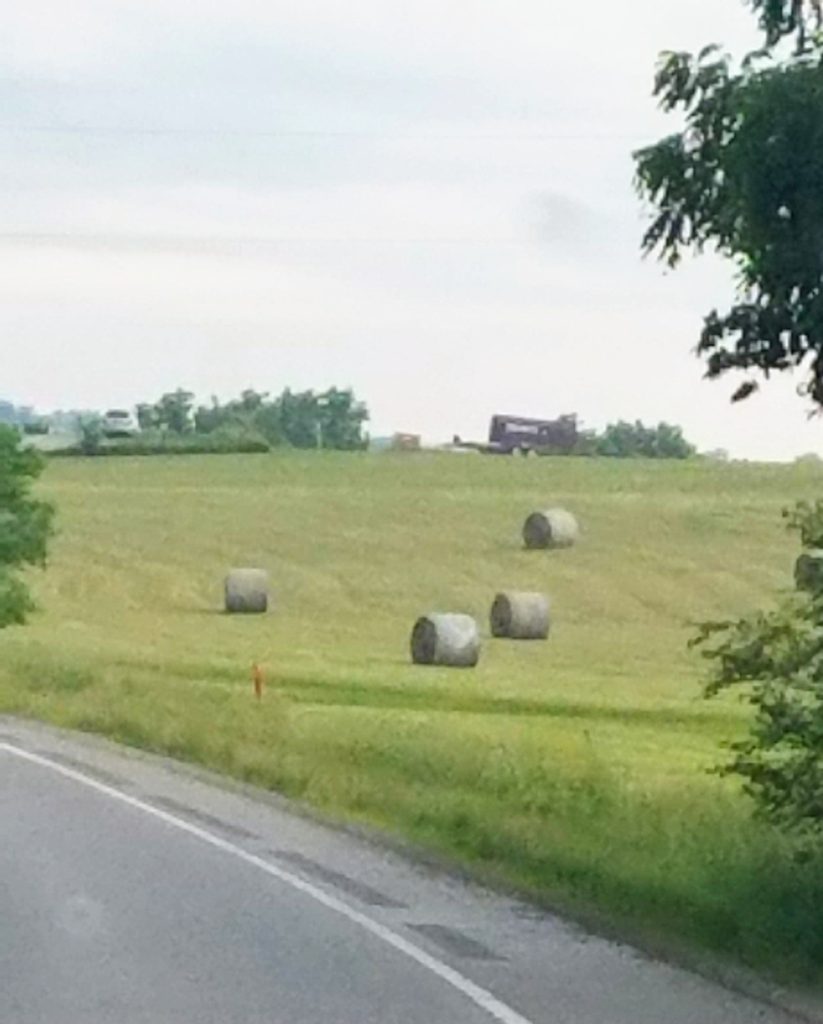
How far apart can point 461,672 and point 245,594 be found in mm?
13647

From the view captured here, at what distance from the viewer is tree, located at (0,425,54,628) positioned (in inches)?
2324

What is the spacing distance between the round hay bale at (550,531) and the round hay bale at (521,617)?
1325 cm

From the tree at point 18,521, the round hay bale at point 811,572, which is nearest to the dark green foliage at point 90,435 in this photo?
the tree at point 18,521

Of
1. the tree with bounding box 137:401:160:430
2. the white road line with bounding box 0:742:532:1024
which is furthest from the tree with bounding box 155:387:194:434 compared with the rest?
the white road line with bounding box 0:742:532:1024

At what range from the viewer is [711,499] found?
82.9m

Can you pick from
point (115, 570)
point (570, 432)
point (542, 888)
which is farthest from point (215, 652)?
point (570, 432)

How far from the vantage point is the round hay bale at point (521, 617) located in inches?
2235

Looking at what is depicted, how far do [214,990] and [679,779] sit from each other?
14314 mm

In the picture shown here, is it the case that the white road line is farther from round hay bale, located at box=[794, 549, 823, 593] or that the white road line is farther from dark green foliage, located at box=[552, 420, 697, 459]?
dark green foliage, located at box=[552, 420, 697, 459]

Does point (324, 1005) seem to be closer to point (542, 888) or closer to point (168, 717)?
point (542, 888)

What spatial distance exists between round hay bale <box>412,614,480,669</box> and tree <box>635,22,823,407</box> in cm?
3450

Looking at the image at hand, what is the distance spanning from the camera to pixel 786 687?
17.0 meters

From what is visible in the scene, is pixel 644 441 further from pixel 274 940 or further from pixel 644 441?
pixel 274 940

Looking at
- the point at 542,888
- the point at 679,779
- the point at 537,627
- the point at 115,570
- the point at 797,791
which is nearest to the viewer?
the point at 797,791
